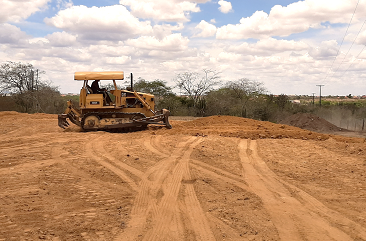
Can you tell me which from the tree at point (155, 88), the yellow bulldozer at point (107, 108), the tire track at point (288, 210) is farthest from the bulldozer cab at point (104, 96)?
the tree at point (155, 88)

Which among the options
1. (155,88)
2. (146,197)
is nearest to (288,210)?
(146,197)

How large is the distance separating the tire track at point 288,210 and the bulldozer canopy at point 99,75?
8.07m

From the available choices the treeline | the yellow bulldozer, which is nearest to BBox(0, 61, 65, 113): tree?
the treeline

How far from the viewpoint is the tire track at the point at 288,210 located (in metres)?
5.09

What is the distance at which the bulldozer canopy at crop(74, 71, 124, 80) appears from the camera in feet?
48.1

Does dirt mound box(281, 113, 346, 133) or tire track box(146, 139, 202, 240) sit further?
dirt mound box(281, 113, 346, 133)

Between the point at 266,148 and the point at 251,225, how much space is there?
6.70 metres

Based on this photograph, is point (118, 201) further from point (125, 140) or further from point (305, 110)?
point (305, 110)

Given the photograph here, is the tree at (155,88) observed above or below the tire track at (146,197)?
above

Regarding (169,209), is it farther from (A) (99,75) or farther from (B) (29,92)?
(B) (29,92)

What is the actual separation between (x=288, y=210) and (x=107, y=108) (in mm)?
10560

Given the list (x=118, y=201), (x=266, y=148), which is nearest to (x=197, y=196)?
(x=118, y=201)

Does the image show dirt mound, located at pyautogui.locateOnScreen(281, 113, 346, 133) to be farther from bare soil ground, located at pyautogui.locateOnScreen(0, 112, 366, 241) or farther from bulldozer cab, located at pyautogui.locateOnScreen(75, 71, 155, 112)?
bulldozer cab, located at pyautogui.locateOnScreen(75, 71, 155, 112)

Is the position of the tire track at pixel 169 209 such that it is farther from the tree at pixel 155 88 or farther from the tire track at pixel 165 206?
the tree at pixel 155 88
